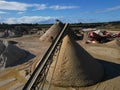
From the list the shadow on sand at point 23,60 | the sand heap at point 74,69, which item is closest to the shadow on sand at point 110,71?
the sand heap at point 74,69

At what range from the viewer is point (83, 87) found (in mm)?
15992

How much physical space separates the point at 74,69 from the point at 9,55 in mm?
11803

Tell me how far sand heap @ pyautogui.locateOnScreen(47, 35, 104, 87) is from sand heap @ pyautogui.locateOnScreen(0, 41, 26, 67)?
9.02 meters

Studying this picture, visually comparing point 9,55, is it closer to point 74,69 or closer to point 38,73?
point 74,69

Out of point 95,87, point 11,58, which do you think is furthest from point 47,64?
point 11,58

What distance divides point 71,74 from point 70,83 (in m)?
0.79

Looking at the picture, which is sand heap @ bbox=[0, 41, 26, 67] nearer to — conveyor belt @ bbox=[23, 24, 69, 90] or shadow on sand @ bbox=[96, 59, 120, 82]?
conveyor belt @ bbox=[23, 24, 69, 90]

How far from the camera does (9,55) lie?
25.4 meters

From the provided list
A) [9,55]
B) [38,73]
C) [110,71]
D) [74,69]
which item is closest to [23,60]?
[9,55]


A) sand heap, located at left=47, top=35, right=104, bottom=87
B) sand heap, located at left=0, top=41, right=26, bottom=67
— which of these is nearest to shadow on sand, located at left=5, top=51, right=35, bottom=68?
sand heap, located at left=0, top=41, right=26, bottom=67

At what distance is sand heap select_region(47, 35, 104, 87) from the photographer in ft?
54.0

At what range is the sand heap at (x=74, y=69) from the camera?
16469mm

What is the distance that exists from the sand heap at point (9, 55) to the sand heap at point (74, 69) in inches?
355

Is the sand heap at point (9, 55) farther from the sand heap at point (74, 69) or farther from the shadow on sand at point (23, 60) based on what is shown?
the sand heap at point (74, 69)
